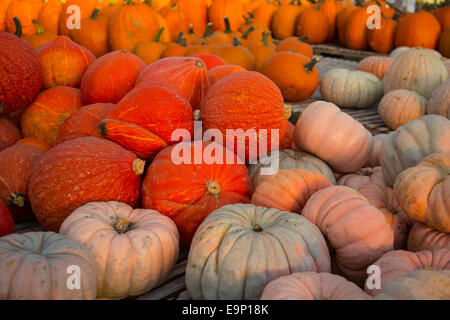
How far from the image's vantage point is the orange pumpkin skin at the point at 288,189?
6.23ft

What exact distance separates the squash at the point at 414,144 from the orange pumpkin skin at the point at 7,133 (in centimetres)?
204

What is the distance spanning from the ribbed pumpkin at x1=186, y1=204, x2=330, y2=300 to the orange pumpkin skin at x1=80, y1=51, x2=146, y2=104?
1175 millimetres

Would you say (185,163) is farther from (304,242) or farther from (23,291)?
(23,291)

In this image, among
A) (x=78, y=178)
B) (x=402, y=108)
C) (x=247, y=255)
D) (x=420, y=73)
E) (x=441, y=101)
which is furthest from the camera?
(x=420, y=73)

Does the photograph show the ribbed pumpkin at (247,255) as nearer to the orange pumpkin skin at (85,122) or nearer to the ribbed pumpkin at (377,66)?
the orange pumpkin skin at (85,122)

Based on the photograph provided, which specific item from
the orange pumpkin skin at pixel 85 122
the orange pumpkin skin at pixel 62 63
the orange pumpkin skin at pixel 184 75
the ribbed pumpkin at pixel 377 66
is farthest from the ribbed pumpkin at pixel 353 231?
the ribbed pumpkin at pixel 377 66

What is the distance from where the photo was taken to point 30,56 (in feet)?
8.02

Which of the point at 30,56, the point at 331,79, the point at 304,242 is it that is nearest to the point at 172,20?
the point at 331,79

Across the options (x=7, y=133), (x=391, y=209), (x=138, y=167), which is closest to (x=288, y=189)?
(x=391, y=209)

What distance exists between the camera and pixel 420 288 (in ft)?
3.82

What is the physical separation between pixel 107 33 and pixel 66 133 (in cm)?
217

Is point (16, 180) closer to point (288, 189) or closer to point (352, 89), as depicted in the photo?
point (288, 189)

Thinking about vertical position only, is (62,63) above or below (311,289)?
above

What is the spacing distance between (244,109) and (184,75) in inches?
18.2
